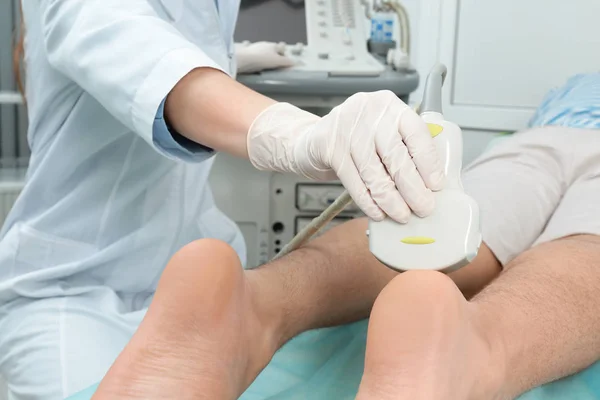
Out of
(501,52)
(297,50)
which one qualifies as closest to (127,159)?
(297,50)

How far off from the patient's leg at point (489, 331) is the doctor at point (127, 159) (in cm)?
12

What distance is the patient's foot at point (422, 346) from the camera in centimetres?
58

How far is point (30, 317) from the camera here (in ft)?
A: 3.13

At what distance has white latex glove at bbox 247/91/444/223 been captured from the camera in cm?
69

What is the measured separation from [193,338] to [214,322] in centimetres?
3

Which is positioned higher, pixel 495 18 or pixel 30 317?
pixel 495 18

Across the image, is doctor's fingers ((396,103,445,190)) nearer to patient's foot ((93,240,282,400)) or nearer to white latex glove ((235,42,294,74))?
patient's foot ((93,240,282,400))

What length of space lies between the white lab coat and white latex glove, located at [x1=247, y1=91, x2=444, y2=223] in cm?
23

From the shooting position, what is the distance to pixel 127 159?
1.02 meters

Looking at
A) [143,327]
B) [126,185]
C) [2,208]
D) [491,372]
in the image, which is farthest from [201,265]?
[2,208]

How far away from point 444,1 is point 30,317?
5.06 feet

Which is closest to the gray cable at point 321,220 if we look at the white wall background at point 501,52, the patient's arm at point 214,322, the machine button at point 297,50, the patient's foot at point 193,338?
the patient's arm at point 214,322

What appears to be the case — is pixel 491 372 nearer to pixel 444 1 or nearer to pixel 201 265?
pixel 201 265

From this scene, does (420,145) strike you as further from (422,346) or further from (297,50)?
(297,50)
